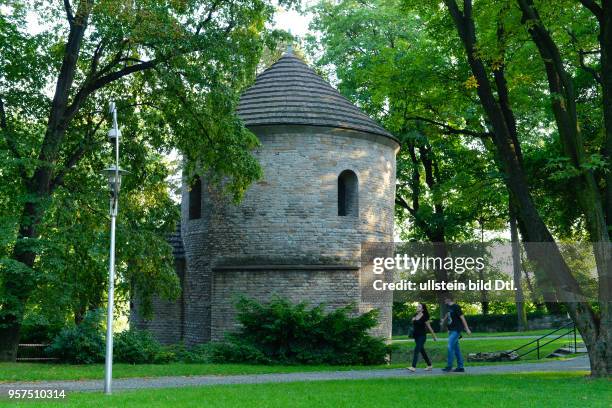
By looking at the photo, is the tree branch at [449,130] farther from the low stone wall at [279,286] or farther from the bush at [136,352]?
the bush at [136,352]

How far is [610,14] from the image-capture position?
14773mm

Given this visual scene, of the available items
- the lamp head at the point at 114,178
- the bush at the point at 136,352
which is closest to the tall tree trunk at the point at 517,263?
the bush at the point at 136,352

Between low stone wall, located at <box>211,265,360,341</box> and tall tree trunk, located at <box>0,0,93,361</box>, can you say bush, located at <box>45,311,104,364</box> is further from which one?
low stone wall, located at <box>211,265,360,341</box>

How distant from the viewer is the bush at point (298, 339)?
18.5m

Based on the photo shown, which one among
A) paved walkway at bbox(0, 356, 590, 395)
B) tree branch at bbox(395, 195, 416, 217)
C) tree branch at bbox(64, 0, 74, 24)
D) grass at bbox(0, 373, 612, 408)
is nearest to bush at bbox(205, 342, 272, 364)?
paved walkway at bbox(0, 356, 590, 395)

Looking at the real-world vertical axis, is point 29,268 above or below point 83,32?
below

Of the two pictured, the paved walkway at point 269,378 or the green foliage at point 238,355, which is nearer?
the paved walkway at point 269,378

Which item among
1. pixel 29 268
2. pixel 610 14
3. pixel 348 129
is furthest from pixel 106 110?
pixel 610 14

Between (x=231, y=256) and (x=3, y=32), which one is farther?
(x=231, y=256)

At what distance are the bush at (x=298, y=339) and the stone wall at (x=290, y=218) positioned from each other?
256cm

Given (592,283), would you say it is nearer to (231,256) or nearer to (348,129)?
(348,129)

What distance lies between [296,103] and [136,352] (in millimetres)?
9213

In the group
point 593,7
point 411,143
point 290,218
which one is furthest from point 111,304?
point 411,143

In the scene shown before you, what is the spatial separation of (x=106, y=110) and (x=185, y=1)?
4059mm
